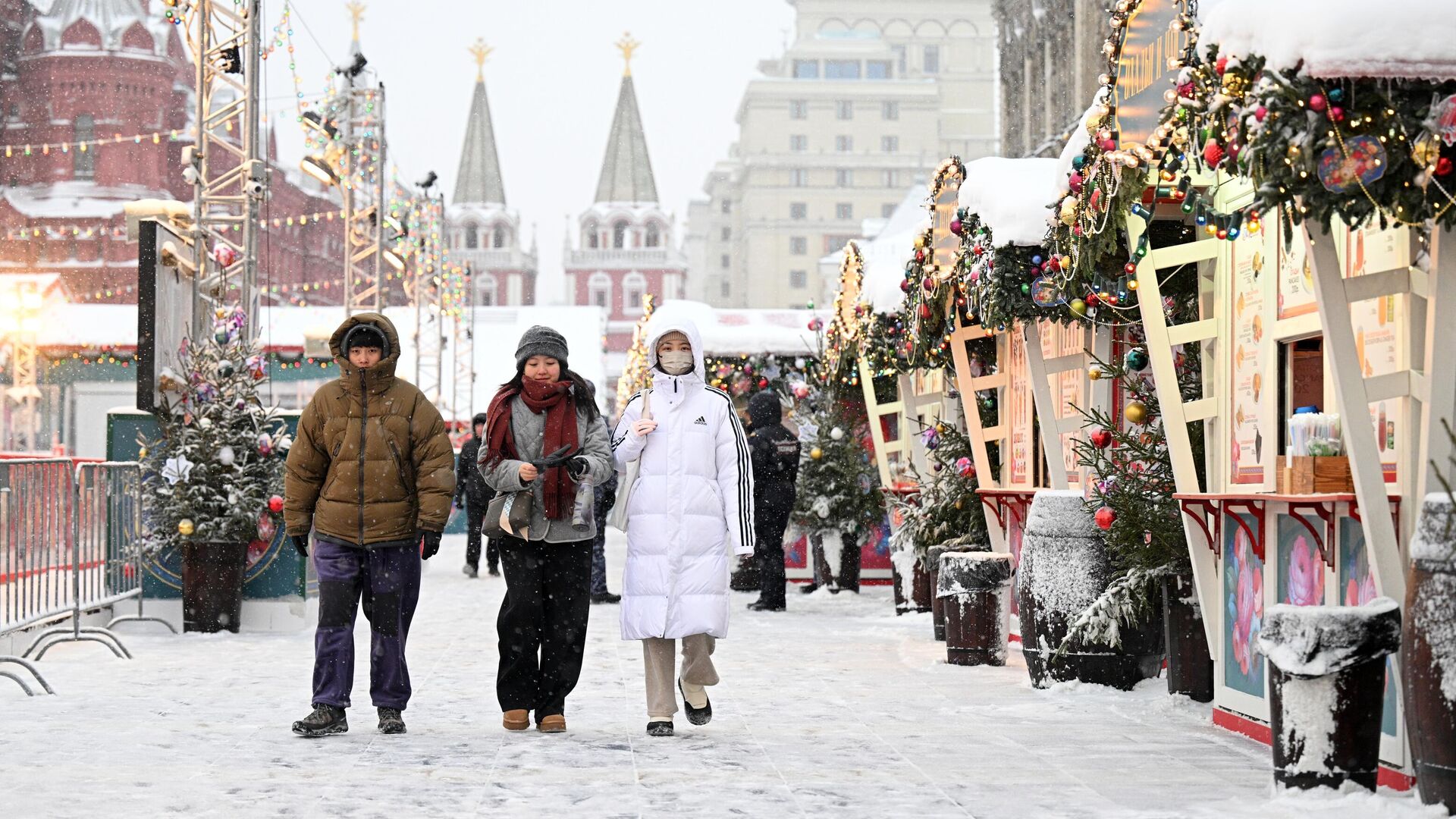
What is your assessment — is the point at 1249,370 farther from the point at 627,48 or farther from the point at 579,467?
the point at 627,48

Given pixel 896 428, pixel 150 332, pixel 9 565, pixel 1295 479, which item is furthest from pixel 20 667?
pixel 896 428

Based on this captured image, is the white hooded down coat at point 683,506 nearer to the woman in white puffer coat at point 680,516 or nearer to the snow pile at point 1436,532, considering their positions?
the woman in white puffer coat at point 680,516

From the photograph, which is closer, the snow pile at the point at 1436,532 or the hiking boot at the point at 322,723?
the snow pile at the point at 1436,532

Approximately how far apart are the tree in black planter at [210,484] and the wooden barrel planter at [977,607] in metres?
5.21

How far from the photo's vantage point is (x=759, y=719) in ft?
29.0

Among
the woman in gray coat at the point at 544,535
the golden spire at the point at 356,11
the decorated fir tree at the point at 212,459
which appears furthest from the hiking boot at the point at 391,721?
the golden spire at the point at 356,11

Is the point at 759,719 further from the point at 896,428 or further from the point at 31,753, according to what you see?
the point at 896,428

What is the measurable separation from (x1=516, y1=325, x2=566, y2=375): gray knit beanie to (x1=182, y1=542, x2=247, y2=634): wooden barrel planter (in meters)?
6.23

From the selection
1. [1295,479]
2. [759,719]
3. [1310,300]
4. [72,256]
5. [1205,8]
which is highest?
[72,256]

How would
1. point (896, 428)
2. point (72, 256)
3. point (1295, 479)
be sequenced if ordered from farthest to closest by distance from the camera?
point (72, 256) < point (896, 428) < point (1295, 479)

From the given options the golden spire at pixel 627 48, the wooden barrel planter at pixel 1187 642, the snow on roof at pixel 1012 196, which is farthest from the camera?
the golden spire at pixel 627 48

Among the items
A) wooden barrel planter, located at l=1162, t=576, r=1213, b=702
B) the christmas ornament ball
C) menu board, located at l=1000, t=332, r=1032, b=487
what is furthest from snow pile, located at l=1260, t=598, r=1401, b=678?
menu board, located at l=1000, t=332, r=1032, b=487

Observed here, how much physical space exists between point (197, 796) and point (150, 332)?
800 cm

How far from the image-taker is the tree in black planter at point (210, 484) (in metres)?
14.0
